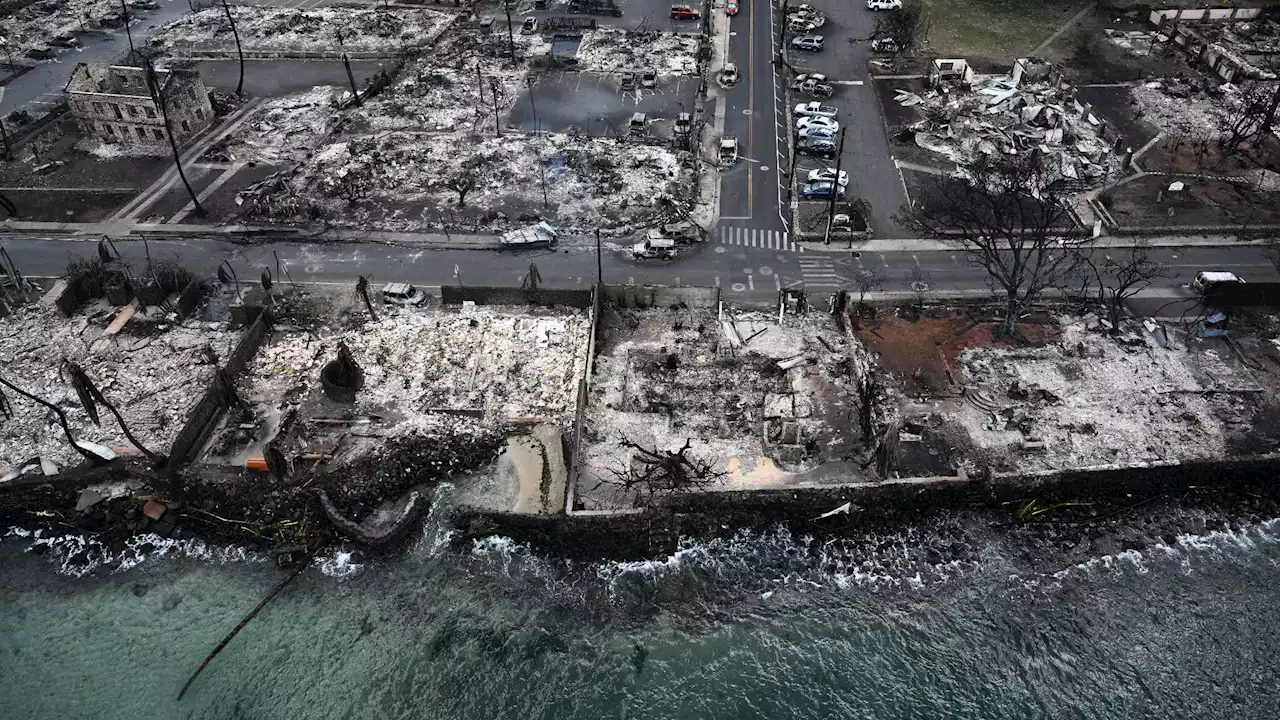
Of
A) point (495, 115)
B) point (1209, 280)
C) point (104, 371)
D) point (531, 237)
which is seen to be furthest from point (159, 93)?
point (1209, 280)

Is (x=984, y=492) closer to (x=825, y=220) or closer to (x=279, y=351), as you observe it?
(x=825, y=220)

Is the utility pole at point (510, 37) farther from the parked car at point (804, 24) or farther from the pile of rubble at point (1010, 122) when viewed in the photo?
the pile of rubble at point (1010, 122)

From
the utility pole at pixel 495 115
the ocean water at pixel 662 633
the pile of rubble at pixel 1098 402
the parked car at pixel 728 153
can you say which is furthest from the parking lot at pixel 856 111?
the ocean water at pixel 662 633

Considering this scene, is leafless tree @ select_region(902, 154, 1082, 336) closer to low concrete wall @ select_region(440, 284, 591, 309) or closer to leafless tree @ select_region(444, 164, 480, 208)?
low concrete wall @ select_region(440, 284, 591, 309)

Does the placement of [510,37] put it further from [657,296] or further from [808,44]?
[657,296]

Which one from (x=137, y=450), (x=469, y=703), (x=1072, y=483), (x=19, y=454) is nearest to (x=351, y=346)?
(x=137, y=450)

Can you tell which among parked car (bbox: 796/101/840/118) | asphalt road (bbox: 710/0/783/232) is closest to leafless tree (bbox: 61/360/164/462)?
asphalt road (bbox: 710/0/783/232)
